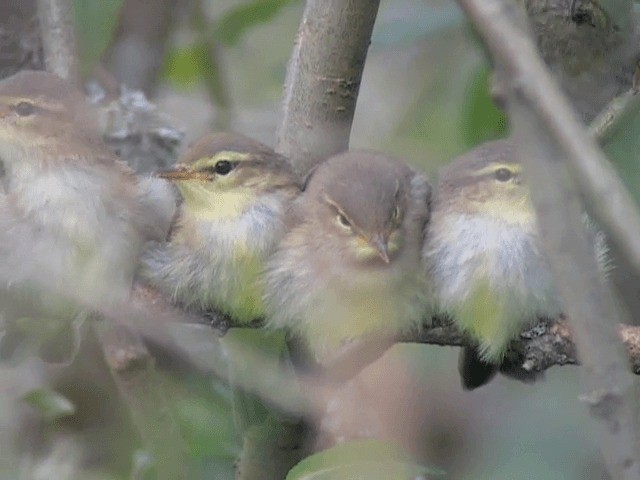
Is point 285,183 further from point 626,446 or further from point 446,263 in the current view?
point 626,446

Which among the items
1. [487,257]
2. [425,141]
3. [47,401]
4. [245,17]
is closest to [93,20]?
[245,17]

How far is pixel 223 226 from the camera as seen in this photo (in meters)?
1.58

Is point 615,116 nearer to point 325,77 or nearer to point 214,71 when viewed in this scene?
point 325,77

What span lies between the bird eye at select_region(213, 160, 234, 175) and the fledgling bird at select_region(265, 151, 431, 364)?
0.43 ft

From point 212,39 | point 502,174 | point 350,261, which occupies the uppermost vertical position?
point 502,174

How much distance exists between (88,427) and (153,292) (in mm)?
365

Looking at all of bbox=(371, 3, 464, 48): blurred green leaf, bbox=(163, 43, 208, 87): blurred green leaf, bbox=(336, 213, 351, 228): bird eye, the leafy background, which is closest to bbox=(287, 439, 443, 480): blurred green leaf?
A: the leafy background

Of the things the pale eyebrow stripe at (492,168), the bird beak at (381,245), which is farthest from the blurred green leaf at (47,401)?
the pale eyebrow stripe at (492,168)

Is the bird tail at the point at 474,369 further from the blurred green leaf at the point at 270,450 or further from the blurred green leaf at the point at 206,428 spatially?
the blurred green leaf at the point at 206,428

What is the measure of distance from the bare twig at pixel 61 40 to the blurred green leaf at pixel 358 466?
3.36 feet

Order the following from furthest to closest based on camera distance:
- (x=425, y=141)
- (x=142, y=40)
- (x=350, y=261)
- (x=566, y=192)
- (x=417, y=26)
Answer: (x=142, y=40) < (x=425, y=141) < (x=417, y=26) < (x=350, y=261) < (x=566, y=192)

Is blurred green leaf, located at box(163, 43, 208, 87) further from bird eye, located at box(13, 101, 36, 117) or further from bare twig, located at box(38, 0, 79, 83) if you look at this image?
bird eye, located at box(13, 101, 36, 117)

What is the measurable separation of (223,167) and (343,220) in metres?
0.22

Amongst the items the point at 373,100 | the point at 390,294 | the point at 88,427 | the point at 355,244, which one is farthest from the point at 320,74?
the point at 373,100
